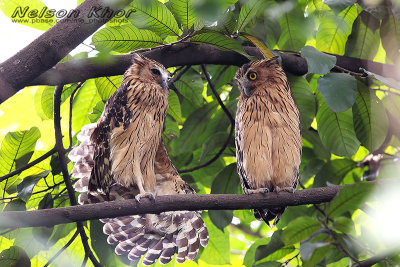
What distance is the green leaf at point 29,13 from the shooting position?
8.67ft

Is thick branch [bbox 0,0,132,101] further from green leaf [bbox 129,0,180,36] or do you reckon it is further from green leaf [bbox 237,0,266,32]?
green leaf [bbox 237,0,266,32]

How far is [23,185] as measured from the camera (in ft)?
8.73

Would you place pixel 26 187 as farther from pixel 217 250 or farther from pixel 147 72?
pixel 217 250

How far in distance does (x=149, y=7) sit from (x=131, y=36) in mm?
243

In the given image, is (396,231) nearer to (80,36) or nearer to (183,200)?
(183,200)

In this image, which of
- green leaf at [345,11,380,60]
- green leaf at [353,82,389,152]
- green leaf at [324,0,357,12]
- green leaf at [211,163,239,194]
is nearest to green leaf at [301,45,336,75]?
green leaf at [324,0,357,12]

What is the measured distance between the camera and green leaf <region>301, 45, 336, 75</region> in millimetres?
2275

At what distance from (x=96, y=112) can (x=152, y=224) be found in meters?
0.75

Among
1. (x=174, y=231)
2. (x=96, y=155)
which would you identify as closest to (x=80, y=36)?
(x=96, y=155)

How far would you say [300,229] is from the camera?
179 centimetres

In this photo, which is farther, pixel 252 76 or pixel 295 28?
pixel 295 28

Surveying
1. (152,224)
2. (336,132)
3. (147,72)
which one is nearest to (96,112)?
(147,72)

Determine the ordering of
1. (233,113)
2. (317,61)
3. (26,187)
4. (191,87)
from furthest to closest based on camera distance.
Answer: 1. (233,113)
2. (191,87)
3. (26,187)
4. (317,61)

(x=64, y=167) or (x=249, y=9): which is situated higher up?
(x=249, y=9)
